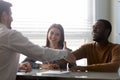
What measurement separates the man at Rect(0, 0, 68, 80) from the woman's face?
117 cm

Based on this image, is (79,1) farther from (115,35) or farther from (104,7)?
(115,35)

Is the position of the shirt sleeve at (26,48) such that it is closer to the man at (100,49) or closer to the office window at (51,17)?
the man at (100,49)

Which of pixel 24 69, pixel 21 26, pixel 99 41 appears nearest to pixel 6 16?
pixel 24 69

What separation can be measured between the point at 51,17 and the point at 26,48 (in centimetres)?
186

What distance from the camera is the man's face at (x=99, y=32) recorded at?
2859mm

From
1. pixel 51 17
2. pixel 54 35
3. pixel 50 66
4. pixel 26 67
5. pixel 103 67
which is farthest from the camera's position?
pixel 51 17

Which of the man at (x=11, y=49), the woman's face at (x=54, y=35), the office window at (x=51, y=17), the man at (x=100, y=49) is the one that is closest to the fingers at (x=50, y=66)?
the man at (x=100, y=49)

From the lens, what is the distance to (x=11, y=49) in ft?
5.97

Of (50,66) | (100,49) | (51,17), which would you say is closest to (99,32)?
(100,49)

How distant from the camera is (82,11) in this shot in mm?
3660

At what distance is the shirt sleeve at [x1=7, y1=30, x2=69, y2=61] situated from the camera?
1.79 m

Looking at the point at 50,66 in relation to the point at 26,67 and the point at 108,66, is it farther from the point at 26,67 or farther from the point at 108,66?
the point at 108,66

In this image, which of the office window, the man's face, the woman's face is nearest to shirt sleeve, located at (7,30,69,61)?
the man's face

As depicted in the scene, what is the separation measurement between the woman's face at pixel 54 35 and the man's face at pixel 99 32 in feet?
1.62
